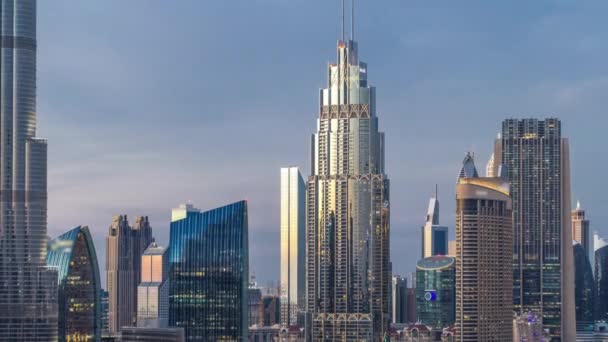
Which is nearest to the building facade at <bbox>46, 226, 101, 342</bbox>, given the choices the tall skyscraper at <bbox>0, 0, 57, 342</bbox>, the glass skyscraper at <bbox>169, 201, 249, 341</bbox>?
the tall skyscraper at <bbox>0, 0, 57, 342</bbox>

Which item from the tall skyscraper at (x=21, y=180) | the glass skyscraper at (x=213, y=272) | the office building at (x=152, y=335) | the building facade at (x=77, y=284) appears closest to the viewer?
the tall skyscraper at (x=21, y=180)

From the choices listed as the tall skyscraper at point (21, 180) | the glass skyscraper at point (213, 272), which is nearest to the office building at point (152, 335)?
the glass skyscraper at point (213, 272)

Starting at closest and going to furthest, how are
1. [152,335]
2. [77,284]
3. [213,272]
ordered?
[77,284]
[152,335]
[213,272]

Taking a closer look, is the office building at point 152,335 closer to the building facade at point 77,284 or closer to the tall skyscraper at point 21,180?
the building facade at point 77,284

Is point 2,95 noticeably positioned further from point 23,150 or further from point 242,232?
point 242,232

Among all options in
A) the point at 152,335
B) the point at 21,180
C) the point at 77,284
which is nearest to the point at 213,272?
the point at 152,335

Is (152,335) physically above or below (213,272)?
below

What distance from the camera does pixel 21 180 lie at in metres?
134

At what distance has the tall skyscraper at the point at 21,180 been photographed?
436ft

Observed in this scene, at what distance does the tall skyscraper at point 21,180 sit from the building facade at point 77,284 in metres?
6.26

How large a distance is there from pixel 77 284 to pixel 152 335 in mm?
15652

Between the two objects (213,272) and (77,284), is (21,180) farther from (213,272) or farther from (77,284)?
(213,272)

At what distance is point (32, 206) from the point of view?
13362cm

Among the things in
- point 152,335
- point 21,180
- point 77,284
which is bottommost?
point 152,335
